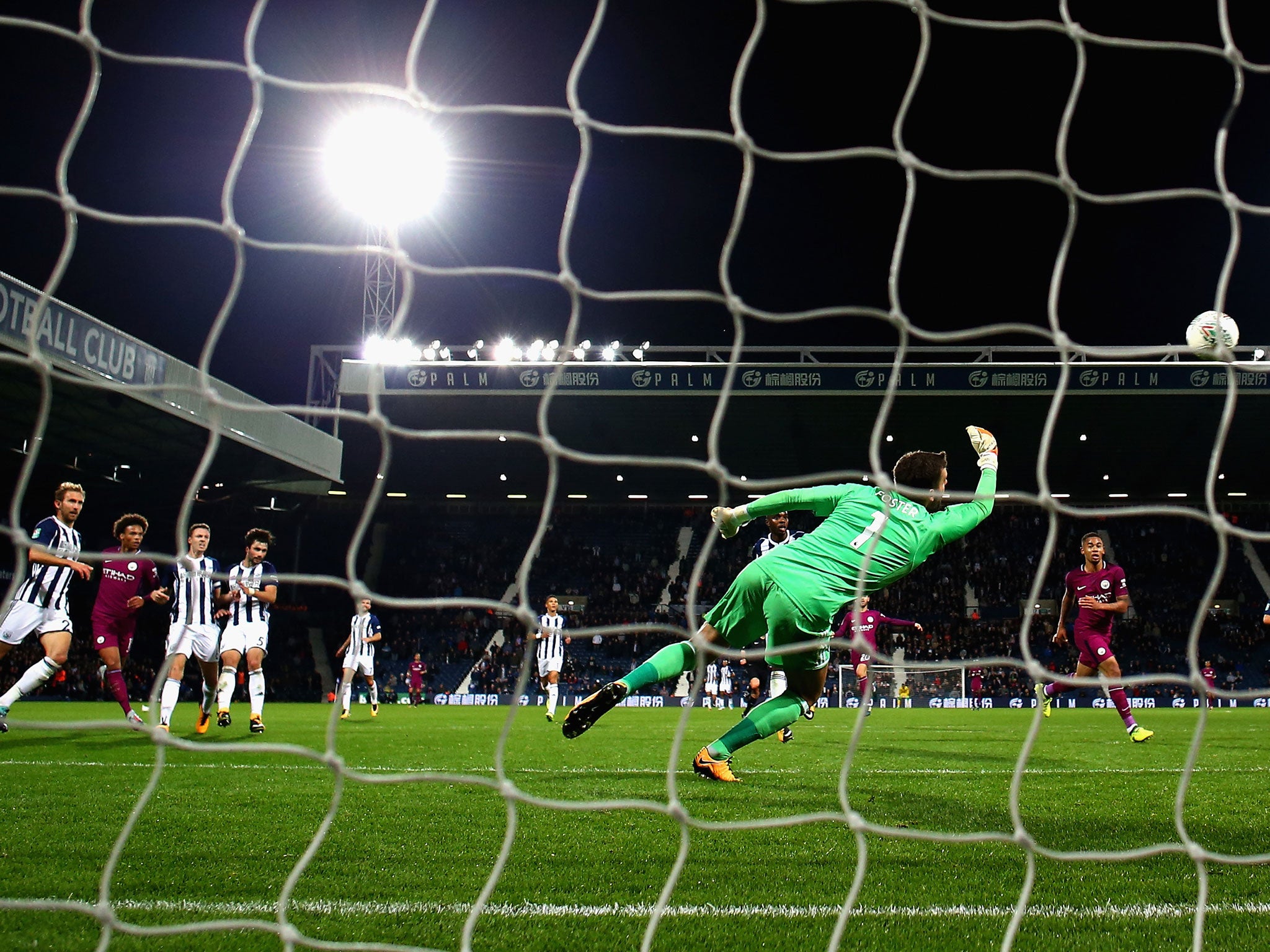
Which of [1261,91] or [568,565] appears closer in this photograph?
[1261,91]

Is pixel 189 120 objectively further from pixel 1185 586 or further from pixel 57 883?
pixel 1185 586

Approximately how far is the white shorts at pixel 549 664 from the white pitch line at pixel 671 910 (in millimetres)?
11142

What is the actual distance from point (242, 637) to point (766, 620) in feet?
20.6

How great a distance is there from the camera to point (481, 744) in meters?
8.91

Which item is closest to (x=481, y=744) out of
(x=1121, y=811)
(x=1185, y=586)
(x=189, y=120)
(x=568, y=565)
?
(x=1121, y=811)

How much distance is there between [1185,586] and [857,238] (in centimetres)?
1292

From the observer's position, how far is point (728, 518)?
12.1 feet

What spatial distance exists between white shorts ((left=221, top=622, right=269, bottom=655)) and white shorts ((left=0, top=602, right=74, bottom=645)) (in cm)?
171

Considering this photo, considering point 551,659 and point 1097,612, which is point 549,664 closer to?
point 551,659

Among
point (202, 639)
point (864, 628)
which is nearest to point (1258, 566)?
point (864, 628)

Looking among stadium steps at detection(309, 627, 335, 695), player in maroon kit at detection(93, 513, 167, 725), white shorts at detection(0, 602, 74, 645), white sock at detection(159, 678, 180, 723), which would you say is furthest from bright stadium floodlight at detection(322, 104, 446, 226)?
white shorts at detection(0, 602, 74, 645)

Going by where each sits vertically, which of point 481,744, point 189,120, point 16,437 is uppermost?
point 189,120

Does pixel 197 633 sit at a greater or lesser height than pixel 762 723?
greater

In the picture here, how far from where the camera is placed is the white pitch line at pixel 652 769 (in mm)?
6102
